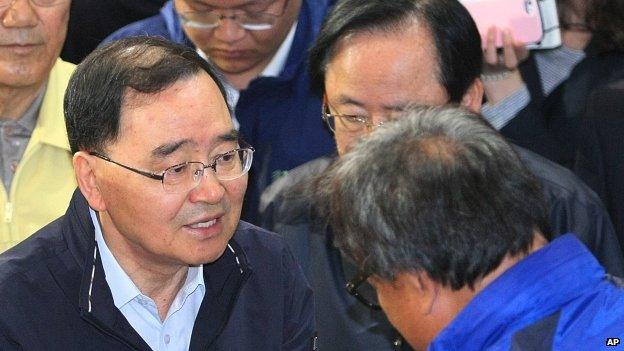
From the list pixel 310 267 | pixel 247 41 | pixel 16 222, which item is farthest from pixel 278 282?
pixel 247 41

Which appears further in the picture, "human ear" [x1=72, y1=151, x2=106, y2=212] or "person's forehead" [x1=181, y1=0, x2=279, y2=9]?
"person's forehead" [x1=181, y1=0, x2=279, y2=9]

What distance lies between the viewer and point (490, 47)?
4.44 metres

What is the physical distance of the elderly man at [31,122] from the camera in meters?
3.98

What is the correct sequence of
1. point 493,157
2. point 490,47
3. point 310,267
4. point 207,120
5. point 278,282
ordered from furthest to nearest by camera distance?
1. point 490,47
2. point 310,267
3. point 278,282
4. point 207,120
5. point 493,157

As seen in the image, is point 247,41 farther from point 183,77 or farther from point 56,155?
point 183,77

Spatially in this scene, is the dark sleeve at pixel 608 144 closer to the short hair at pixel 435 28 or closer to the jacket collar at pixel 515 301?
the short hair at pixel 435 28

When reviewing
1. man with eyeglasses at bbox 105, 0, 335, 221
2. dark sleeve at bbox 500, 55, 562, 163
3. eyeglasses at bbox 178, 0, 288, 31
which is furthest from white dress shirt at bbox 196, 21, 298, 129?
dark sleeve at bbox 500, 55, 562, 163

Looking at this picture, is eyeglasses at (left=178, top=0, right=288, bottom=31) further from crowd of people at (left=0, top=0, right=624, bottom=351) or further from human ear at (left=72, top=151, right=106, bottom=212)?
human ear at (left=72, top=151, right=106, bottom=212)

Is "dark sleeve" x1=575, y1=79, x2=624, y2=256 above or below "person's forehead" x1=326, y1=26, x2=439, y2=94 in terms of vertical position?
below

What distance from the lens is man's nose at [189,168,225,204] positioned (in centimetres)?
320

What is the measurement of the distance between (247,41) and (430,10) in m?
0.75

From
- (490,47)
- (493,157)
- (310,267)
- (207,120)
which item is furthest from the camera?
(490,47)

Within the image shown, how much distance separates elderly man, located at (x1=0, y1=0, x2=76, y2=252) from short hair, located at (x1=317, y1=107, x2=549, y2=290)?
1.49 metres

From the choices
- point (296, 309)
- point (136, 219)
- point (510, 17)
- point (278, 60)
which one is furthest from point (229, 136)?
point (510, 17)
